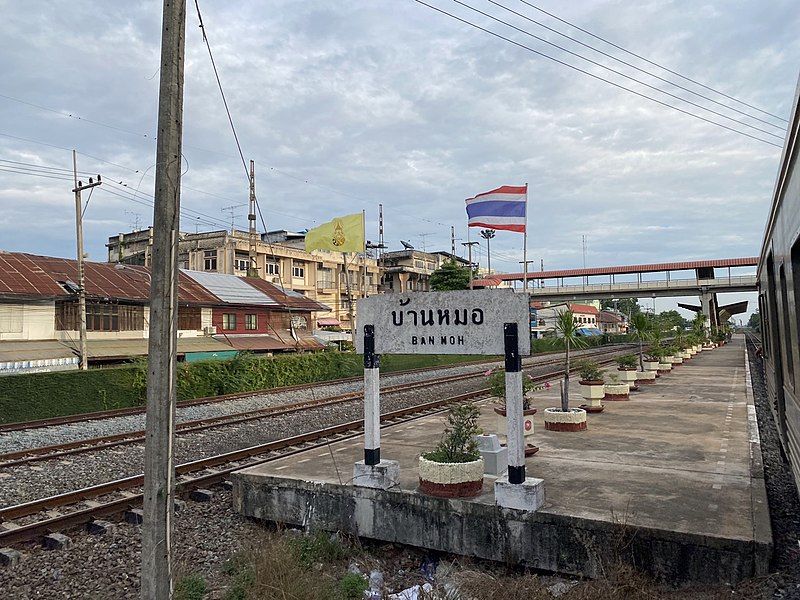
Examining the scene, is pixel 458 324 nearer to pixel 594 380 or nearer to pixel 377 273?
pixel 594 380

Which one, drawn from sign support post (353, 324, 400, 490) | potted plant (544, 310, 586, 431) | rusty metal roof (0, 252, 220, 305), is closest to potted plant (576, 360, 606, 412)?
potted plant (544, 310, 586, 431)

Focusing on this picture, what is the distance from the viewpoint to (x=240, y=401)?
19562 mm

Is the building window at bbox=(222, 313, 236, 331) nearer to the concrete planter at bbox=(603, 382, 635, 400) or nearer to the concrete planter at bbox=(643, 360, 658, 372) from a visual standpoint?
the concrete planter at bbox=(643, 360, 658, 372)

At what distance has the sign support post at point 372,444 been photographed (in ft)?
24.0

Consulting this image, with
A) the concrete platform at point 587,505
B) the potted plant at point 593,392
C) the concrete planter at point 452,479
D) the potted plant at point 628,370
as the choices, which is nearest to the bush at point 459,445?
the concrete planter at point 452,479

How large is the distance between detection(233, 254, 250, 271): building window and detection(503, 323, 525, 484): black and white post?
4689cm

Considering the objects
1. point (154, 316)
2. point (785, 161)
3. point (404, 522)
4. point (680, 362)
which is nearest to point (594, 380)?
point (404, 522)

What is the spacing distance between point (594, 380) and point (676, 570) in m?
9.51

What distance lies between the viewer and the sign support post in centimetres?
730

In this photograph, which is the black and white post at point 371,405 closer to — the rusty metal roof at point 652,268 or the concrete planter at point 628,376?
the concrete planter at point 628,376

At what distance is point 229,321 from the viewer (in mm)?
33719

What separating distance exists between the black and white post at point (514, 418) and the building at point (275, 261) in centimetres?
3842

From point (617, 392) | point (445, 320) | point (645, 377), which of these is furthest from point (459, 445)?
point (645, 377)

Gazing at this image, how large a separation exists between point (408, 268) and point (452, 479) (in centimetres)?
6647
